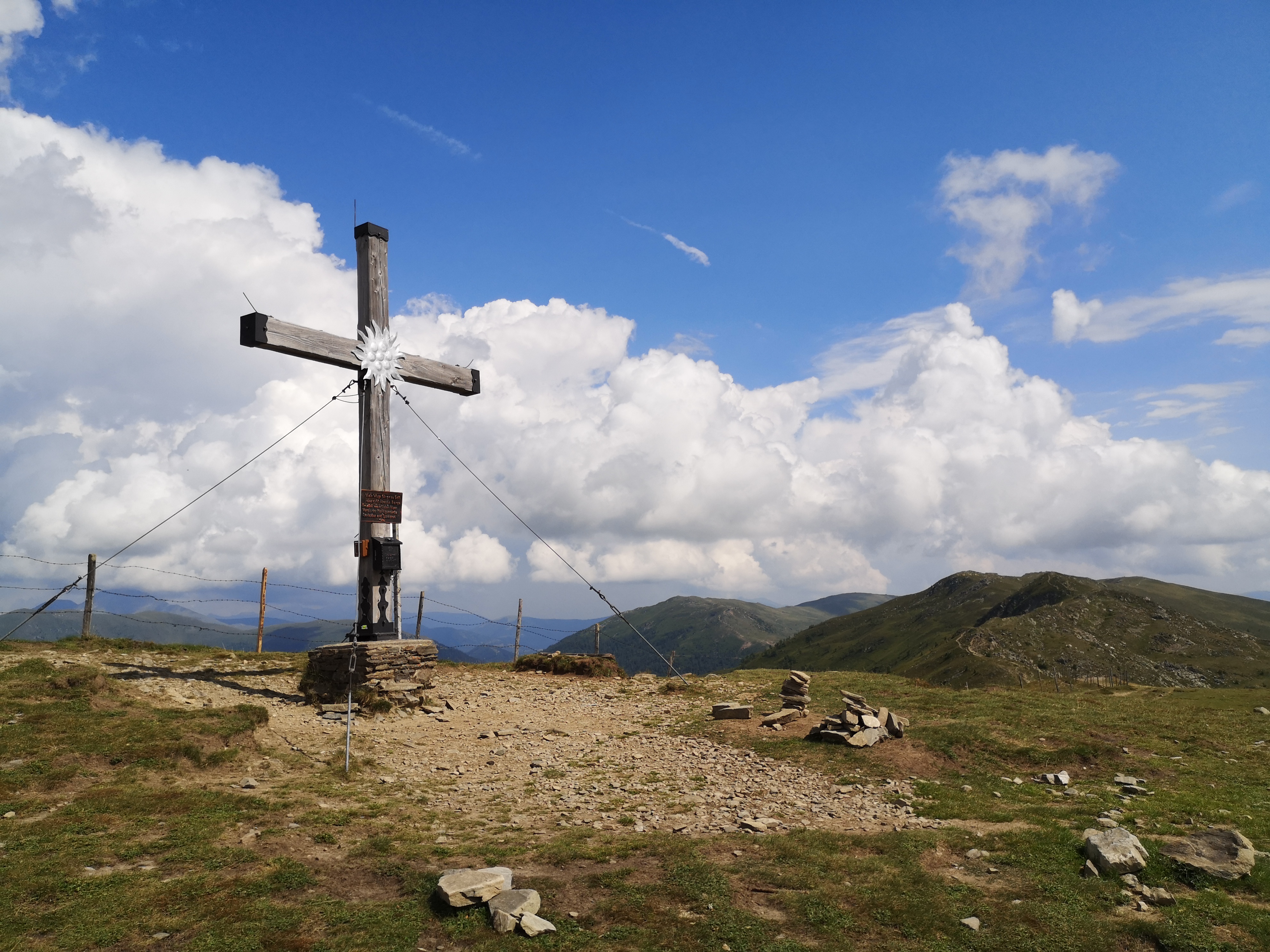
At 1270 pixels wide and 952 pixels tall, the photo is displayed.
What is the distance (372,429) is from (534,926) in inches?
660

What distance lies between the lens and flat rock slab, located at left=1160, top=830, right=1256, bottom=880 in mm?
9102

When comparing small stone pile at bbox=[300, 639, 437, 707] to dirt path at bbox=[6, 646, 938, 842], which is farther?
small stone pile at bbox=[300, 639, 437, 707]

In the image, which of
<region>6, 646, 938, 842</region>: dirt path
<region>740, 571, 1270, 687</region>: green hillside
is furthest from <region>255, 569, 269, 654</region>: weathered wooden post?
<region>740, 571, 1270, 687</region>: green hillside

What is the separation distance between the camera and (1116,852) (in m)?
9.47

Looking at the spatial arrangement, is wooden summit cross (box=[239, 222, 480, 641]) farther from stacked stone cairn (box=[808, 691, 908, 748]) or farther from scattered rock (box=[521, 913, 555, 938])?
scattered rock (box=[521, 913, 555, 938])

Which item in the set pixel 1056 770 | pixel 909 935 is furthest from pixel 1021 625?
pixel 909 935

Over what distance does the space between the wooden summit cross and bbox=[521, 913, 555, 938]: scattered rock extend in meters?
14.4

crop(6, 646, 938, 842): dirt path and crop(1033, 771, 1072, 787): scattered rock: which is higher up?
crop(6, 646, 938, 842): dirt path

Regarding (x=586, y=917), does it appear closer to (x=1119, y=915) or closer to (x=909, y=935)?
(x=909, y=935)

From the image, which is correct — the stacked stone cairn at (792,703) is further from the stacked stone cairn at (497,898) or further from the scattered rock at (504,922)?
the scattered rock at (504,922)

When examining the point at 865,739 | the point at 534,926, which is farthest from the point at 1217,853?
the point at 534,926

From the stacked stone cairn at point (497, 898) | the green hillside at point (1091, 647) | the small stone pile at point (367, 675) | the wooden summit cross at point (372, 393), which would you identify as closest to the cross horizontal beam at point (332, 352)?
the wooden summit cross at point (372, 393)

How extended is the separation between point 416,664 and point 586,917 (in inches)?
553

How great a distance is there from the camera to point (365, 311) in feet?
71.6
